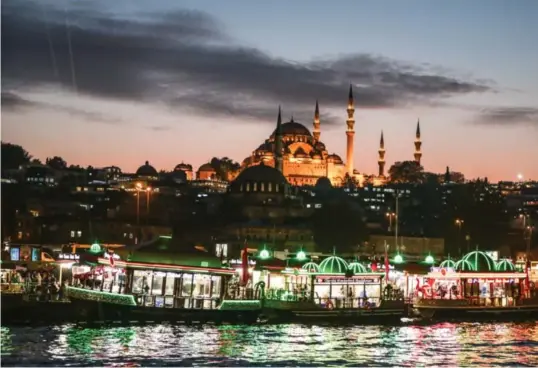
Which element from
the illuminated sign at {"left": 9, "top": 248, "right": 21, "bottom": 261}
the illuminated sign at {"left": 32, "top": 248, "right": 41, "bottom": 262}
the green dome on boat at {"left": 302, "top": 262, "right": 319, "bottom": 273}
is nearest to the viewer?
the green dome on boat at {"left": 302, "top": 262, "right": 319, "bottom": 273}

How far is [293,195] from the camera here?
75.7 metres

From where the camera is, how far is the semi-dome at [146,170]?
284 ft

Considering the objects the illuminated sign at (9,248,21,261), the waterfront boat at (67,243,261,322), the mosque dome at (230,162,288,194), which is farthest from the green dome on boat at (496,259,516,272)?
the mosque dome at (230,162,288,194)

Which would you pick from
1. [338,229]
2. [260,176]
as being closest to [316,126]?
[260,176]

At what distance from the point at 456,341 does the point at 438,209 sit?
53343mm

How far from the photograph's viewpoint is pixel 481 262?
26344 mm

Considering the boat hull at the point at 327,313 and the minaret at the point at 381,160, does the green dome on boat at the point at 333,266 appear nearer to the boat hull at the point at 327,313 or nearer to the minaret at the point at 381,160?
the boat hull at the point at 327,313

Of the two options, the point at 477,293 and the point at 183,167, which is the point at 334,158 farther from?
the point at 477,293

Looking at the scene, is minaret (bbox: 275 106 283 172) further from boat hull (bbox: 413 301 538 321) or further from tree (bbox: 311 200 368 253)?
boat hull (bbox: 413 301 538 321)

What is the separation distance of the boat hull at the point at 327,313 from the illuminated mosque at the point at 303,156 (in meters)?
67.3

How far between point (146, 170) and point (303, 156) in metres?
15.1

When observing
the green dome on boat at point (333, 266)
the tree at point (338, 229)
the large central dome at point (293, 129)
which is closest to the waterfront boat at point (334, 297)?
the green dome on boat at point (333, 266)

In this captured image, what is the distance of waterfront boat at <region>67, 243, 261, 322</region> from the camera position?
20.8 m

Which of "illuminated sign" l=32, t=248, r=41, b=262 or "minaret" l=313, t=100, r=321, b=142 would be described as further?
"minaret" l=313, t=100, r=321, b=142
